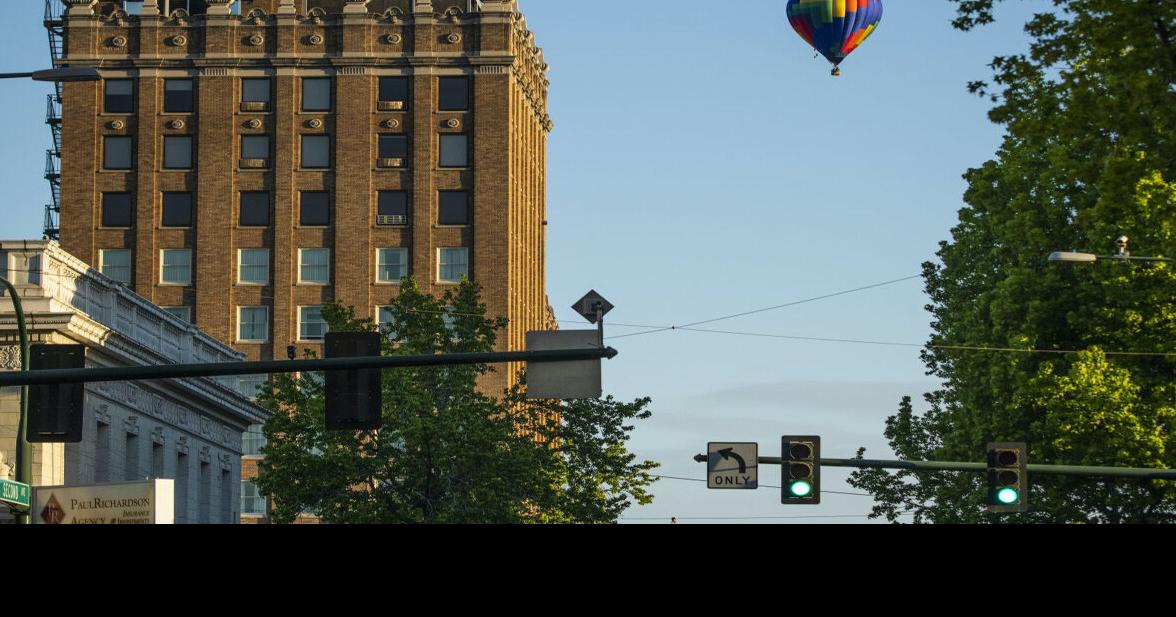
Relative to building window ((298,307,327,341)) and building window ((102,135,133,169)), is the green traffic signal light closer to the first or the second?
building window ((298,307,327,341))

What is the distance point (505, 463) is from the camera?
188 feet

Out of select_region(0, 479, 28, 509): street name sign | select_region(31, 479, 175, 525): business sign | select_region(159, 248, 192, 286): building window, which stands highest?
select_region(159, 248, 192, 286): building window

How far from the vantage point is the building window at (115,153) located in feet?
355

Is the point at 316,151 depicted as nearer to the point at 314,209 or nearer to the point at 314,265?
the point at 314,209

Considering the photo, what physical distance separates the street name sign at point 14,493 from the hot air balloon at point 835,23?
58156 millimetres

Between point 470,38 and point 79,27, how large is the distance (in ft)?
77.9

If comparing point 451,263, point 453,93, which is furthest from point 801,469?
point 453,93

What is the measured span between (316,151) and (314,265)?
697cm

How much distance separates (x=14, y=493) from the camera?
90.8ft

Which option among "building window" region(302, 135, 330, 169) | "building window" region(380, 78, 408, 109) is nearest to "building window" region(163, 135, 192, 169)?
"building window" region(302, 135, 330, 169)

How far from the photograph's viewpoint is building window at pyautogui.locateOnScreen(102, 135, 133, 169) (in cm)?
10806

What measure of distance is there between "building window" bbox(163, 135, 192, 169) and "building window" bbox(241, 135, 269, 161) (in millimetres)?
3258
